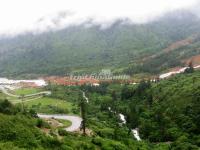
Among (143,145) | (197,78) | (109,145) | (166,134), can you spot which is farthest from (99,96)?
(109,145)

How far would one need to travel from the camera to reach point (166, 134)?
4742 inches

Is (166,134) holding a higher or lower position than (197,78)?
lower

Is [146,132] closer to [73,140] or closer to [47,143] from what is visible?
[73,140]

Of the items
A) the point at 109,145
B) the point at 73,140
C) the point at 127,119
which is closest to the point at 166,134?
the point at 127,119

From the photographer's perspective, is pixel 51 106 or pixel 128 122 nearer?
pixel 128 122

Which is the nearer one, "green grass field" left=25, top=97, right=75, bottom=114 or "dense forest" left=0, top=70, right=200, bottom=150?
"dense forest" left=0, top=70, right=200, bottom=150

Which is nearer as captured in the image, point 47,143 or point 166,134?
point 47,143

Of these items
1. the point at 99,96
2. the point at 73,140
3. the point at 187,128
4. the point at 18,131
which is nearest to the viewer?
the point at 18,131

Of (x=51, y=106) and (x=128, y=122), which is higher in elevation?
(x=51, y=106)

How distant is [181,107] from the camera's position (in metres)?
137

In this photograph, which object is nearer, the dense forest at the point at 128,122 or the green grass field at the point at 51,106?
the dense forest at the point at 128,122

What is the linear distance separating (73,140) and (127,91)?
102580 millimetres

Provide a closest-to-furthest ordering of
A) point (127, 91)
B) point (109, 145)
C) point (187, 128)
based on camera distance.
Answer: point (109, 145), point (187, 128), point (127, 91)

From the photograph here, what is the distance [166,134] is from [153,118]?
17603 millimetres
